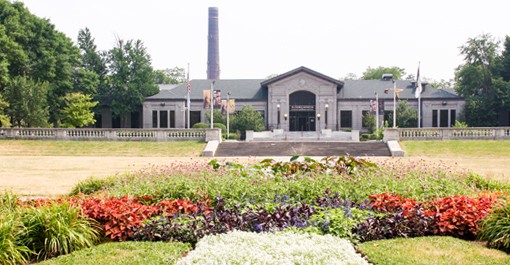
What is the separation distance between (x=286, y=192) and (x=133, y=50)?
54.6m

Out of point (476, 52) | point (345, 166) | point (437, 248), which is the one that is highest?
point (476, 52)

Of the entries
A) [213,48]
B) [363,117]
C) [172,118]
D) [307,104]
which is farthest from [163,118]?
[213,48]

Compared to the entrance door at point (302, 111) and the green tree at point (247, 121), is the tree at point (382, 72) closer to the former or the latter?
the entrance door at point (302, 111)

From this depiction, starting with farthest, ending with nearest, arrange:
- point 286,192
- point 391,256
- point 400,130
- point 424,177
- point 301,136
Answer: point 301,136 < point 400,130 < point 424,177 < point 286,192 < point 391,256

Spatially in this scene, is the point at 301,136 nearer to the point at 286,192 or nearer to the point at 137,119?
the point at 137,119

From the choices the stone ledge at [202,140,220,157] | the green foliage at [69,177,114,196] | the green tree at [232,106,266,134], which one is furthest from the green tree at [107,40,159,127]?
the green foliage at [69,177,114,196]

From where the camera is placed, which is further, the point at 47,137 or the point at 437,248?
the point at 47,137

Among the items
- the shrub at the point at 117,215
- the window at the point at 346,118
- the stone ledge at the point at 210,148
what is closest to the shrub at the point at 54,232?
the shrub at the point at 117,215

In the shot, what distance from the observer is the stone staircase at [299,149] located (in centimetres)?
3447

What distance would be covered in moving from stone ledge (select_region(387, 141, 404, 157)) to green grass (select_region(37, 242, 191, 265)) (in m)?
27.9

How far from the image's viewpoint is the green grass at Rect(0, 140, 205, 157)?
3419 cm

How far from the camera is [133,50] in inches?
2395

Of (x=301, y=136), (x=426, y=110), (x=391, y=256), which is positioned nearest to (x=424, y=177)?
(x=391, y=256)

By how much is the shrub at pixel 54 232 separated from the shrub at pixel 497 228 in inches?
260
